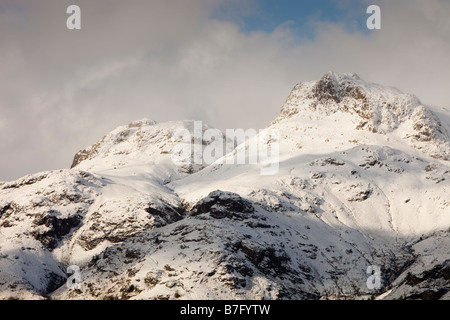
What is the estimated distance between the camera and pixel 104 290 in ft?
525

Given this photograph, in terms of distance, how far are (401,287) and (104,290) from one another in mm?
78907

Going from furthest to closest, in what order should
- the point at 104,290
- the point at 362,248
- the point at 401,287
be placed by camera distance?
the point at 362,248 → the point at 104,290 → the point at 401,287

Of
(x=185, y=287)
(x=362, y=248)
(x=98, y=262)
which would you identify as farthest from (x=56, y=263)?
(x=362, y=248)

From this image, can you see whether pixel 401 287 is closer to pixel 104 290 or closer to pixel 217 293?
pixel 217 293

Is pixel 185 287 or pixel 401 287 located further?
pixel 185 287
